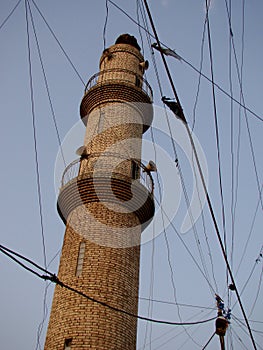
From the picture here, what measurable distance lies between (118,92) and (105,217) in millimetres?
4908

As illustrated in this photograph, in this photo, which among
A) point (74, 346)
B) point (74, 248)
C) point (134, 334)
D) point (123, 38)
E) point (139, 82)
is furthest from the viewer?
point (123, 38)

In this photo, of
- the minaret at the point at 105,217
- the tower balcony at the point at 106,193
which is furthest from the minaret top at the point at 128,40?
the tower balcony at the point at 106,193

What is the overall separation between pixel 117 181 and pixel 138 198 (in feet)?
2.61

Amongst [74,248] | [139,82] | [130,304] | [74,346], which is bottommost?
[74,346]

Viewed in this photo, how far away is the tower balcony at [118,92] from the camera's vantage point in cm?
1468

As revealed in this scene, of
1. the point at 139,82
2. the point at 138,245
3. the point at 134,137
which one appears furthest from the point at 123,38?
the point at 138,245

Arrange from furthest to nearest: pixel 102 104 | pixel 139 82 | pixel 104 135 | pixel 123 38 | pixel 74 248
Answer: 1. pixel 123 38
2. pixel 139 82
3. pixel 102 104
4. pixel 104 135
5. pixel 74 248

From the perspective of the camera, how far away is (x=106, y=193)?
39.6ft

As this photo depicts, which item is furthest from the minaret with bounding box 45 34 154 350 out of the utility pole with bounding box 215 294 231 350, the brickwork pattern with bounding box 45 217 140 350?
the utility pole with bounding box 215 294 231 350

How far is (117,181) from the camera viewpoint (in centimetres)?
1220

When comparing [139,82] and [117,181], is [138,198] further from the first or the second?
[139,82]

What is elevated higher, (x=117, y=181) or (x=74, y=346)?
(x=117, y=181)

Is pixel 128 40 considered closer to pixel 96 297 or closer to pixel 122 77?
pixel 122 77

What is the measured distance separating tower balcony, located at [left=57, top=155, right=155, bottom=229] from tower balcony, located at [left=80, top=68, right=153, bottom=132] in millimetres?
3111
